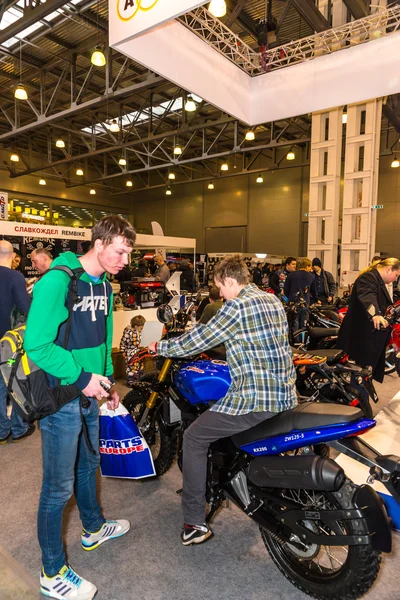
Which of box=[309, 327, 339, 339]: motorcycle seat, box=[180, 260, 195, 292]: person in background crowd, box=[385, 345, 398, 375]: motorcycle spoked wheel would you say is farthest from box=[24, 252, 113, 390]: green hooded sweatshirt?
box=[180, 260, 195, 292]: person in background crowd

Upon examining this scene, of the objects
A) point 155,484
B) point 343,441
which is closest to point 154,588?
point 155,484

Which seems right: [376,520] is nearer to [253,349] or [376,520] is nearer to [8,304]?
[253,349]

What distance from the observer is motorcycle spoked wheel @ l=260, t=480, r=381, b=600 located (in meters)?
1.59

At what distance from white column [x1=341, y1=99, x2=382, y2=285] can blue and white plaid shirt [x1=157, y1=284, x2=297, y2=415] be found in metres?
6.74

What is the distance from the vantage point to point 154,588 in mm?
1892

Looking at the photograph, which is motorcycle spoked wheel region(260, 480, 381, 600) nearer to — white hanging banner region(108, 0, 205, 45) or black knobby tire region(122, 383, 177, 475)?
black knobby tire region(122, 383, 177, 475)

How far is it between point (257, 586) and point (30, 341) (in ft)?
5.22

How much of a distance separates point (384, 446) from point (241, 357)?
6.78ft

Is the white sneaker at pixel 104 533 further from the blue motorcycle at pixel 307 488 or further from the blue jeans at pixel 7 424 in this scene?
the blue jeans at pixel 7 424

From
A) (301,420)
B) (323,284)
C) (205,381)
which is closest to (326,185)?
(323,284)

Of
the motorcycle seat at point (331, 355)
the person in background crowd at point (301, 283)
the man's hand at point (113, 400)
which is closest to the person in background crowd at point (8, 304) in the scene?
the man's hand at point (113, 400)

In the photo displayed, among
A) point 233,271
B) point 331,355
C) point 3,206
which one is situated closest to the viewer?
point 233,271

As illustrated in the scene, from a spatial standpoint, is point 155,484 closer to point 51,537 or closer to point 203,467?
point 203,467

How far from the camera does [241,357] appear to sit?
1892 millimetres
